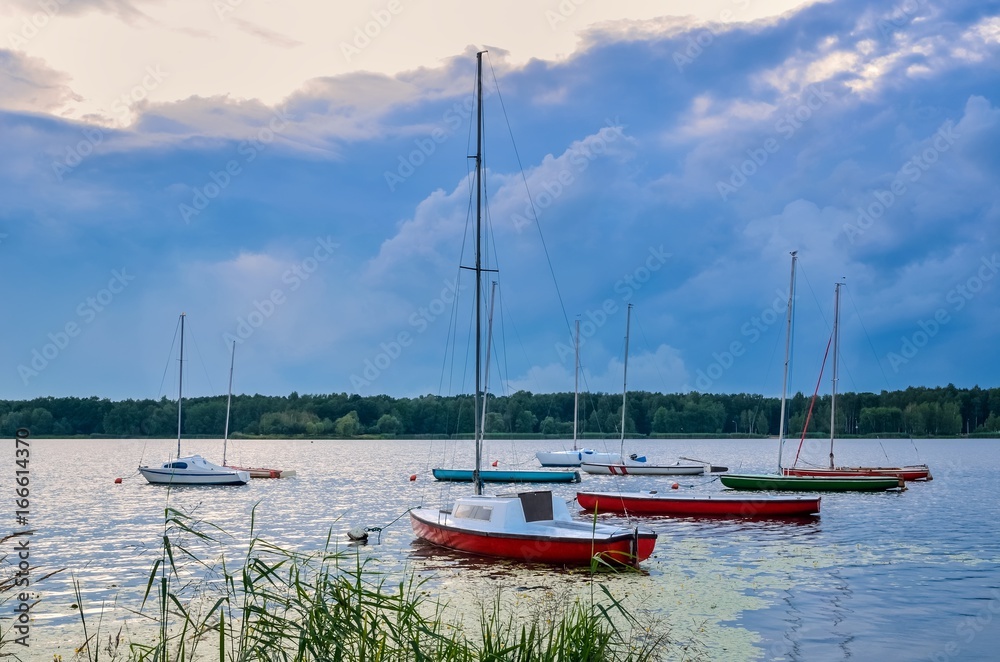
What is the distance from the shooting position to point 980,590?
26344 millimetres

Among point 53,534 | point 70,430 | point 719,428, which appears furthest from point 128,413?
point 53,534

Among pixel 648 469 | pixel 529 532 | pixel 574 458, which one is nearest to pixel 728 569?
pixel 529 532

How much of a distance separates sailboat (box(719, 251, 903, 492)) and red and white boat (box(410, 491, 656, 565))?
30.4 metres

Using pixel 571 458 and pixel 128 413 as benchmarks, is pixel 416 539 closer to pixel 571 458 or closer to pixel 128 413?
pixel 571 458

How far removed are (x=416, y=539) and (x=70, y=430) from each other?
179483mm

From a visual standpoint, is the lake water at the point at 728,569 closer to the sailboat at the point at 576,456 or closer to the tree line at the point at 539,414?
the sailboat at the point at 576,456

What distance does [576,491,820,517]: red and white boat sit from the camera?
44.5 m

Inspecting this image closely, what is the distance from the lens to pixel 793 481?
56.4 meters

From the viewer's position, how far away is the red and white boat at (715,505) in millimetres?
44500

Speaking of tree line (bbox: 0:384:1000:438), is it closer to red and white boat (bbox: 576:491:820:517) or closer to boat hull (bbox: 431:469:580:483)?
boat hull (bbox: 431:469:580:483)

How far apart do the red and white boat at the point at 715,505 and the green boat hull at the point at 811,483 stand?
1012cm

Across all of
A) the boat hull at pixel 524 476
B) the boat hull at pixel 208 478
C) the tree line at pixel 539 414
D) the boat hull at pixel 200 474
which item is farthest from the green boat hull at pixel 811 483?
the tree line at pixel 539 414

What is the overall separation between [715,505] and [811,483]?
1498cm

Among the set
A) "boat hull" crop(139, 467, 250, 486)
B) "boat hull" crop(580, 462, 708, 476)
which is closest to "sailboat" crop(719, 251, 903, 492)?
"boat hull" crop(580, 462, 708, 476)
